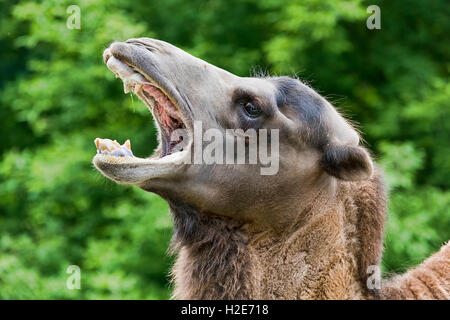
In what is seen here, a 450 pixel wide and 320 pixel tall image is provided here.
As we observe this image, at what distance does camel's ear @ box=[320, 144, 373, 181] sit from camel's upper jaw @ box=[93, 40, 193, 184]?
2.29ft

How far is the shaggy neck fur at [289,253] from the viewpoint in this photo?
12.1 feet

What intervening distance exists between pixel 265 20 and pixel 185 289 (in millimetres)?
7431

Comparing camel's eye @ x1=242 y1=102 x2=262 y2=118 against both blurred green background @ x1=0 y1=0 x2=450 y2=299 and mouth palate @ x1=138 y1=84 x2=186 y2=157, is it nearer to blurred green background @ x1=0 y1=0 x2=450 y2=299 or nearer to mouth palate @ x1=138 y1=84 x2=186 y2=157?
mouth palate @ x1=138 y1=84 x2=186 y2=157

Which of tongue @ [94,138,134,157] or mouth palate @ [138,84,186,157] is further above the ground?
mouth palate @ [138,84,186,157]

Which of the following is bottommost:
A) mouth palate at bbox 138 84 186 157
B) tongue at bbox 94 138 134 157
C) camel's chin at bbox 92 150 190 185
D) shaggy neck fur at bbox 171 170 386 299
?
shaggy neck fur at bbox 171 170 386 299

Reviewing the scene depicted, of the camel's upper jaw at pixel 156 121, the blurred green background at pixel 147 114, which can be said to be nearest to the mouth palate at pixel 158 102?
the camel's upper jaw at pixel 156 121

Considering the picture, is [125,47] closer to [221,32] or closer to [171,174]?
[171,174]

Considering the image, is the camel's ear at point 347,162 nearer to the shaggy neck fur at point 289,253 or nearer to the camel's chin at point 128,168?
the shaggy neck fur at point 289,253

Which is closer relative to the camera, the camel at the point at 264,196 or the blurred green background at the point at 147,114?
the camel at the point at 264,196

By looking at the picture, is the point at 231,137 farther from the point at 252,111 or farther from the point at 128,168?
the point at 128,168

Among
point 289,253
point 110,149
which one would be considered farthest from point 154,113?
point 289,253

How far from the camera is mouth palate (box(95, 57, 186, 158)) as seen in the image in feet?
11.8

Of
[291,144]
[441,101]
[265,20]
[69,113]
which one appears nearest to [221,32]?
[265,20]

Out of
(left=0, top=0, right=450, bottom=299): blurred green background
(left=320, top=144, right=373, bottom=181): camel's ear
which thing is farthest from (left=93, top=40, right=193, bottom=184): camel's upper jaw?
(left=0, top=0, right=450, bottom=299): blurred green background
